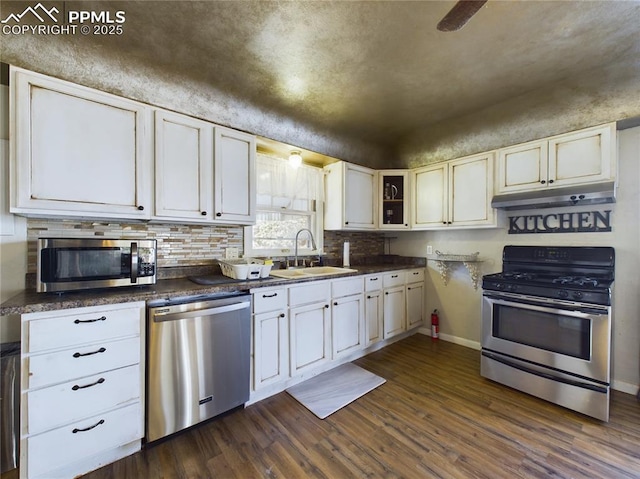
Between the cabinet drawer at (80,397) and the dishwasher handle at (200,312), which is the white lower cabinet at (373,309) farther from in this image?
the cabinet drawer at (80,397)

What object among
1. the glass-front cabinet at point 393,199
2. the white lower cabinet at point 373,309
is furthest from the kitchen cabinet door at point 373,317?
the glass-front cabinet at point 393,199

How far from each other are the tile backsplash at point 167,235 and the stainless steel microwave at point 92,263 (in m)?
0.35

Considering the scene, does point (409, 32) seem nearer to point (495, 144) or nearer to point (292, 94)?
point (292, 94)

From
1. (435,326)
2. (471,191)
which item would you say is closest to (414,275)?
(435,326)

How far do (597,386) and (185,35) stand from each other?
382 cm

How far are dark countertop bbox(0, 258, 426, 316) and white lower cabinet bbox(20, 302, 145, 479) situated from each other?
44 millimetres

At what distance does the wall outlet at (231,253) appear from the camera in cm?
259

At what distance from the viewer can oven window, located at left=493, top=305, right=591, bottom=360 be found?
6.70 feet

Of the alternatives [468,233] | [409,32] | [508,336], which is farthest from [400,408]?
[409,32]

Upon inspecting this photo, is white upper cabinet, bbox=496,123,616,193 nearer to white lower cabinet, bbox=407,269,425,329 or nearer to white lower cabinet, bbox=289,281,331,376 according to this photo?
white lower cabinet, bbox=407,269,425,329

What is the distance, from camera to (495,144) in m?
3.01

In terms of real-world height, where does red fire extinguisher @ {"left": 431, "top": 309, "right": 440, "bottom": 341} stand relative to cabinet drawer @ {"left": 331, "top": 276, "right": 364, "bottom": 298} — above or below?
below

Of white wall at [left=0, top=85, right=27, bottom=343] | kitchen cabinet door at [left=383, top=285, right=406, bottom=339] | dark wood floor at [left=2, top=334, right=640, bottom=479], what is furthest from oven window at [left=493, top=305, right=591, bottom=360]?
white wall at [left=0, top=85, right=27, bottom=343]

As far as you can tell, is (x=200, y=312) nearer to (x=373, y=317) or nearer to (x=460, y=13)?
(x=373, y=317)
